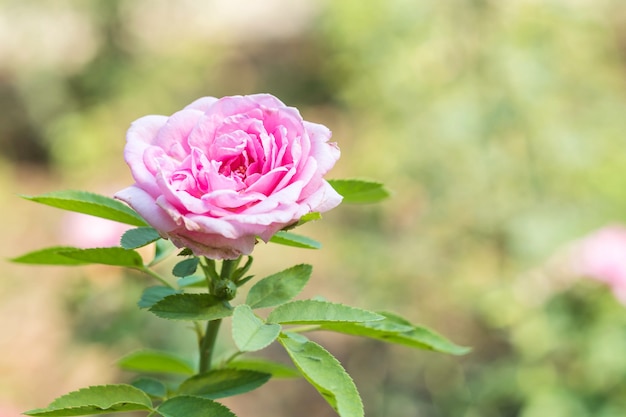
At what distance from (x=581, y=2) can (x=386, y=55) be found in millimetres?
770

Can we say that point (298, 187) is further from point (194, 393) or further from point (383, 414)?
point (383, 414)

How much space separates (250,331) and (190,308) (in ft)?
0.18

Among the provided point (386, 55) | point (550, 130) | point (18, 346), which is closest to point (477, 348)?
point (550, 130)

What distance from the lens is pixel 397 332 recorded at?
64 centimetres

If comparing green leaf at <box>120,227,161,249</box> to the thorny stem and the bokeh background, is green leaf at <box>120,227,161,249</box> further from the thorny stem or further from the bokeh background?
the bokeh background

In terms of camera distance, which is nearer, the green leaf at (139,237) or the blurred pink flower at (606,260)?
the green leaf at (139,237)

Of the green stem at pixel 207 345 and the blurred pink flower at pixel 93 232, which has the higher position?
the green stem at pixel 207 345

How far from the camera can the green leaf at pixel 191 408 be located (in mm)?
565

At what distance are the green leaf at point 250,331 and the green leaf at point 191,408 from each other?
6 cm

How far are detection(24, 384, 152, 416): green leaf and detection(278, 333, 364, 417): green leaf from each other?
131 mm

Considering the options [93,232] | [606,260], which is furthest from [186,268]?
[606,260]

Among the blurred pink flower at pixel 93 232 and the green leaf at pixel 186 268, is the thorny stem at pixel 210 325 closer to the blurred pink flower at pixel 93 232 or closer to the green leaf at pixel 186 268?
the green leaf at pixel 186 268

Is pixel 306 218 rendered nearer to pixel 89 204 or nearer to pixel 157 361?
pixel 89 204

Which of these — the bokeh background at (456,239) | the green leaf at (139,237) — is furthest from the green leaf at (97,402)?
the bokeh background at (456,239)
